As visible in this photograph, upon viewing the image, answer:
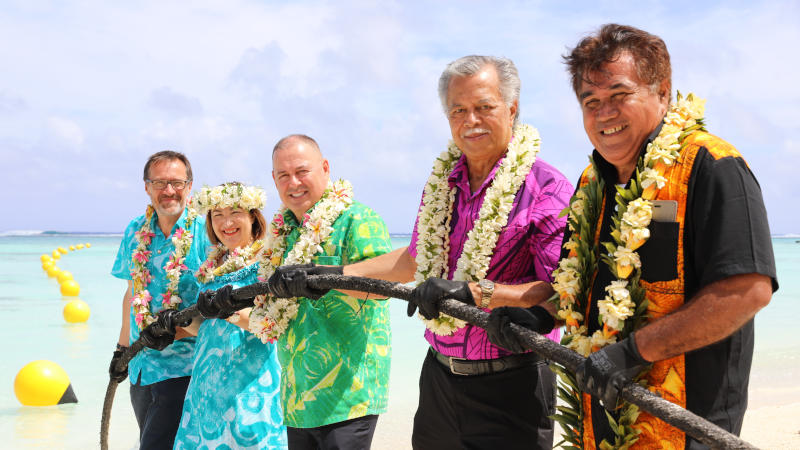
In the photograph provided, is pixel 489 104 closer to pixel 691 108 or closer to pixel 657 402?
pixel 691 108

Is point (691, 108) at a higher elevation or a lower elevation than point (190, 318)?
higher

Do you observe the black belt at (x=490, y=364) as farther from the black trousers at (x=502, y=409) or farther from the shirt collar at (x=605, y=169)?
the shirt collar at (x=605, y=169)

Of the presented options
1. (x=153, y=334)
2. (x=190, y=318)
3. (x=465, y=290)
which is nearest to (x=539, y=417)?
(x=465, y=290)

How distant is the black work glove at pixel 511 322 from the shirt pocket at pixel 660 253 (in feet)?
1.52

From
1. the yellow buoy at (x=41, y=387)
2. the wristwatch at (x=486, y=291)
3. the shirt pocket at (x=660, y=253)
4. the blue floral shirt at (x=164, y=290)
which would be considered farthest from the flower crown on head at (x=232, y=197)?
the yellow buoy at (x=41, y=387)

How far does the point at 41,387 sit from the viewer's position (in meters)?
9.02

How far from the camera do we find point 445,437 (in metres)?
3.04

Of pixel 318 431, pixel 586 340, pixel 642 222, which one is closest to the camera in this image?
pixel 642 222

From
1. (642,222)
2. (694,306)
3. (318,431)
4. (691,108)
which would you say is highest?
(691,108)

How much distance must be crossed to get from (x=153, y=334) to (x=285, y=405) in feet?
4.73

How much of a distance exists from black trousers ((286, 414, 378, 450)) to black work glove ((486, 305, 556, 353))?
1.44 m

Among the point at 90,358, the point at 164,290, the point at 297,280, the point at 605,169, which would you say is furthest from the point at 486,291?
the point at 90,358

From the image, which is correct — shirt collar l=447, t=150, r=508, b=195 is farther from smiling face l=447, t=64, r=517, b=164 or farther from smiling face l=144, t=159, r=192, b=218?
smiling face l=144, t=159, r=192, b=218

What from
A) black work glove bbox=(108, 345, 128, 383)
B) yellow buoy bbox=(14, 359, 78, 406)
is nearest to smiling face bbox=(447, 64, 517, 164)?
black work glove bbox=(108, 345, 128, 383)
